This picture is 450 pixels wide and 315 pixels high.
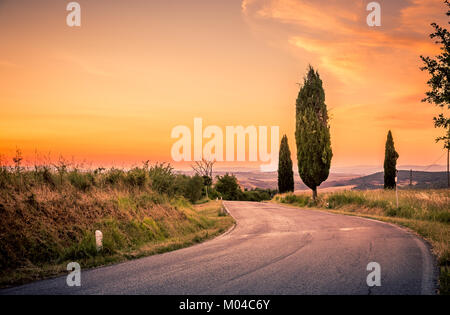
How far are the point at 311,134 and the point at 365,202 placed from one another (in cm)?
1170

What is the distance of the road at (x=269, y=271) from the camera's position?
604cm

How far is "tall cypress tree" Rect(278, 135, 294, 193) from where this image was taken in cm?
4938

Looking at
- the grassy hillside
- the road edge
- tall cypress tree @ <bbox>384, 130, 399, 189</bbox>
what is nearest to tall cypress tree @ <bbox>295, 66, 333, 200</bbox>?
tall cypress tree @ <bbox>384, 130, 399, 189</bbox>

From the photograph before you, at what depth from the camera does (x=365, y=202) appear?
82.5ft

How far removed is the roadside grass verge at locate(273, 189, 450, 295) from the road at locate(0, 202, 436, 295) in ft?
1.18

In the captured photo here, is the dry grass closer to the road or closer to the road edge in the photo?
the road

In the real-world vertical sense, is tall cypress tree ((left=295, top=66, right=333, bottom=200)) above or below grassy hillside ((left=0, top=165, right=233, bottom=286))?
above

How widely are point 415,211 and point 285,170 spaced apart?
30.1 meters

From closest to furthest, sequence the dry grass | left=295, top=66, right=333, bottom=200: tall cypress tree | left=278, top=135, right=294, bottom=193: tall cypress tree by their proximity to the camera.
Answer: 1. the dry grass
2. left=295, top=66, right=333, bottom=200: tall cypress tree
3. left=278, top=135, right=294, bottom=193: tall cypress tree

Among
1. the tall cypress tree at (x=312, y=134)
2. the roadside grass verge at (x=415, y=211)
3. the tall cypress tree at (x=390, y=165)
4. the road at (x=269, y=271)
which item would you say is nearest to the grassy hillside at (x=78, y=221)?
the road at (x=269, y=271)

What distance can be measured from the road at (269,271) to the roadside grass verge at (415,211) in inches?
14.2

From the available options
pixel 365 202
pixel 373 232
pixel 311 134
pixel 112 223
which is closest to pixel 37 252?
pixel 112 223

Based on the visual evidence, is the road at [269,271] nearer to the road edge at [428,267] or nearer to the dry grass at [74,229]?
the road edge at [428,267]
